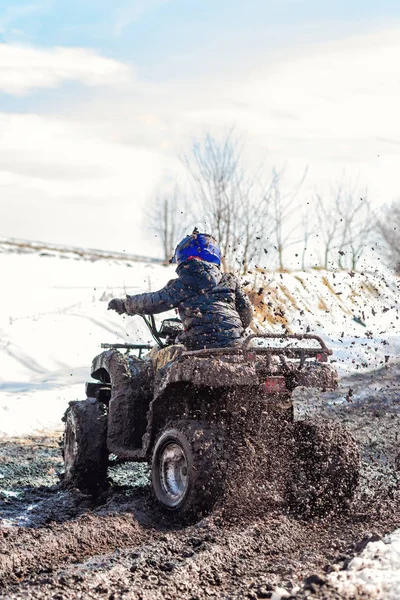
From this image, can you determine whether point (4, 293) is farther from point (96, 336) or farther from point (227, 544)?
point (227, 544)

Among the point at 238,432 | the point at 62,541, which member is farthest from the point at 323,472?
the point at 62,541

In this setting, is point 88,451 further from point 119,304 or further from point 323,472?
point 323,472

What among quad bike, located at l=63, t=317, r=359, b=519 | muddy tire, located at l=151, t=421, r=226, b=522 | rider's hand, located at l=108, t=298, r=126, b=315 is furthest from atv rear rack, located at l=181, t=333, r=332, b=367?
rider's hand, located at l=108, t=298, r=126, b=315

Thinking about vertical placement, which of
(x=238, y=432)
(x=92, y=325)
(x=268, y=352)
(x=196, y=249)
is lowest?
(x=238, y=432)

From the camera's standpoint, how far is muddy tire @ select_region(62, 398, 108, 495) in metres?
7.17

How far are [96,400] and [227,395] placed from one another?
184 centimetres

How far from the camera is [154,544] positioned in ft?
17.2

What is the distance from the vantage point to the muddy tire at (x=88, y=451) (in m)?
7.17

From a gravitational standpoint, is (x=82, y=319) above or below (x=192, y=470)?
above

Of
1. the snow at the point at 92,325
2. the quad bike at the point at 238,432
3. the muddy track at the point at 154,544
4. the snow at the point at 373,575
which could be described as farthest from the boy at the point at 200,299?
the snow at the point at 373,575

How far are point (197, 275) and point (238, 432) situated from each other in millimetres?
1357

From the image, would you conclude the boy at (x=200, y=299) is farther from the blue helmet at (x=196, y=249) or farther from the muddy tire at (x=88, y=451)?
the muddy tire at (x=88, y=451)

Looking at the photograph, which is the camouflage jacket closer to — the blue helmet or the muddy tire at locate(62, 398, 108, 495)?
the blue helmet

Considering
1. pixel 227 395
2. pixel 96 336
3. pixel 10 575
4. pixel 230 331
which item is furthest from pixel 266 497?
pixel 96 336
